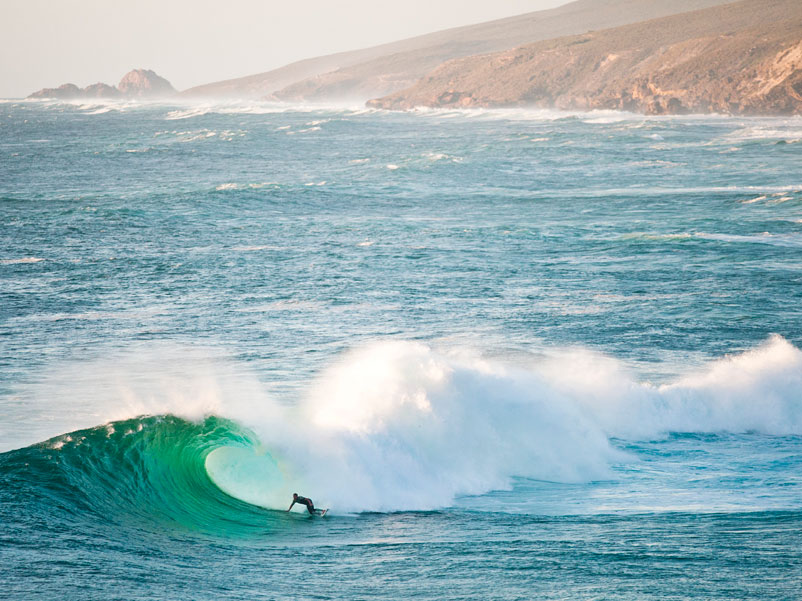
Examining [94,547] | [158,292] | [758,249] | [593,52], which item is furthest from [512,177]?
[593,52]

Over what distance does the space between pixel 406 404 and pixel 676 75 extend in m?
140

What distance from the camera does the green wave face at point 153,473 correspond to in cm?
1369

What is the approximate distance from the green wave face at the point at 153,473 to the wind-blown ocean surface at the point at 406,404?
5 centimetres

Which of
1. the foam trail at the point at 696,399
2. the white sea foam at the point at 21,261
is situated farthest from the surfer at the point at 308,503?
the white sea foam at the point at 21,261

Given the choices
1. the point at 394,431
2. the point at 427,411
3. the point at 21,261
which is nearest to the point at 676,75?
the point at 21,261

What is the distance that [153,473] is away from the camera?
15383 millimetres

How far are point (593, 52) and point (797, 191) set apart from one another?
154969 millimetres

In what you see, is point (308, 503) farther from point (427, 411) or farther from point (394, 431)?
point (427, 411)

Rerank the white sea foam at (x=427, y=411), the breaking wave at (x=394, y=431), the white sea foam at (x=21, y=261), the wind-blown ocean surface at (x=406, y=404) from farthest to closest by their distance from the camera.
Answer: the white sea foam at (x=21, y=261), the white sea foam at (x=427, y=411), the breaking wave at (x=394, y=431), the wind-blown ocean surface at (x=406, y=404)

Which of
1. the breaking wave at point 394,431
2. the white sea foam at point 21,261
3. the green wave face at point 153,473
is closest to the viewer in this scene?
the green wave face at point 153,473

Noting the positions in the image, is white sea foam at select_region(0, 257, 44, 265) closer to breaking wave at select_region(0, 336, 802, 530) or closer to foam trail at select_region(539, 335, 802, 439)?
breaking wave at select_region(0, 336, 802, 530)

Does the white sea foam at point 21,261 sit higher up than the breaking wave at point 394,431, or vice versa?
the white sea foam at point 21,261

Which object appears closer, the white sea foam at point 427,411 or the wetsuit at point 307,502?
the wetsuit at point 307,502

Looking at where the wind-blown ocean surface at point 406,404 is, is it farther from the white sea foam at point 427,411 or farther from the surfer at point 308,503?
the surfer at point 308,503
